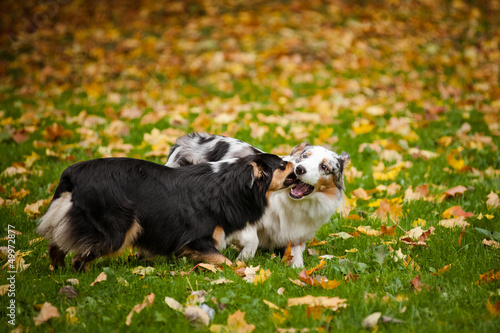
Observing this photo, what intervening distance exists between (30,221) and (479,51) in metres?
10.1

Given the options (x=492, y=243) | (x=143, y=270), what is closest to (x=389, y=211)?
(x=492, y=243)

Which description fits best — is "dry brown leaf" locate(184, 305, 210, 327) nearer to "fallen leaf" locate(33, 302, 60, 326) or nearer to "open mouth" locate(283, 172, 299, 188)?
"fallen leaf" locate(33, 302, 60, 326)

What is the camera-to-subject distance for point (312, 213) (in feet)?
11.7

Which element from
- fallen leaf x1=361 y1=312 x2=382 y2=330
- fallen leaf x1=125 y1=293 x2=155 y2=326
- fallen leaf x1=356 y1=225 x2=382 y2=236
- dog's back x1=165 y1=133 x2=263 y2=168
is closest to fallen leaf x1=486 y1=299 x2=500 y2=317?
fallen leaf x1=361 y1=312 x2=382 y2=330

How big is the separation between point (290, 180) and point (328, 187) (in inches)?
13.4

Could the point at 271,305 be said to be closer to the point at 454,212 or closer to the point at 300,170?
the point at 300,170

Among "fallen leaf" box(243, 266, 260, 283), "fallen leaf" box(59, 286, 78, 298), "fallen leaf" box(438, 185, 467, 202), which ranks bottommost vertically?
"fallen leaf" box(438, 185, 467, 202)

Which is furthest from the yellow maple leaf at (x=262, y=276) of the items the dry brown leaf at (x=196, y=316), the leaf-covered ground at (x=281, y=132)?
the dry brown leaf at (x=196, y=316)

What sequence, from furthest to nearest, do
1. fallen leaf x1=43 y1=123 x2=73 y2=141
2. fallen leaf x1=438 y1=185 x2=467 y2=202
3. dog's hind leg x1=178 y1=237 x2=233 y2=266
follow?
fallen leaf x1=43 y1=123 x2=73 y2=141 < fallen leaf x1=438 y1=185 x2=467 y2=202 < dog's hind leg x1=178 y1=237 x2=233 y2=266

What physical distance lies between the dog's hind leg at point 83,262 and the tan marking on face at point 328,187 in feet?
5.53

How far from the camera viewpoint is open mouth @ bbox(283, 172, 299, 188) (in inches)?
136

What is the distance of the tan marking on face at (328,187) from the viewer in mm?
3519

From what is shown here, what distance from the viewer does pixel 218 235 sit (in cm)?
327

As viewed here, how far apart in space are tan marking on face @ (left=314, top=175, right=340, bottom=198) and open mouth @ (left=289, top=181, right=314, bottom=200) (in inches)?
2.1
